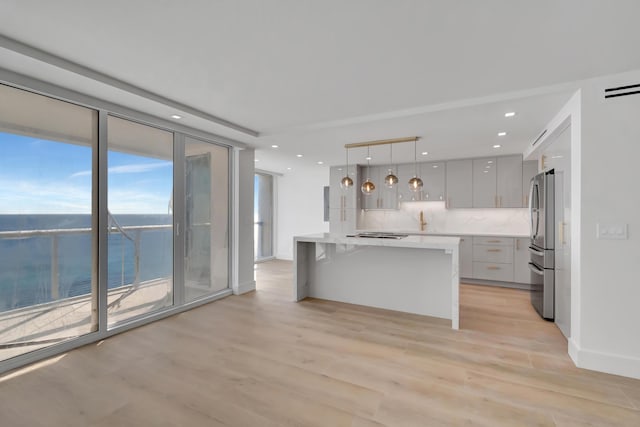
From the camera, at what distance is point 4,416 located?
1898 millimetres

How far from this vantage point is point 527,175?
5.36 meters

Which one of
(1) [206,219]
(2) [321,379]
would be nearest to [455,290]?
(2) [321,379]

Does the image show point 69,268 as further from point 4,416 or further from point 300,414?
point 300,414

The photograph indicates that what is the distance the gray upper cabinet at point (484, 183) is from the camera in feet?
18.4

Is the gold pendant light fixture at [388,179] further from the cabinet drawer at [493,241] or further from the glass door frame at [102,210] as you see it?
the glass door frame at [102,210]

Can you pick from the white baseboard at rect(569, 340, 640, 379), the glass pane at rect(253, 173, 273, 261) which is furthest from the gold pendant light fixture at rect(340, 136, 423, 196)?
the glass pane at rect(253, 173, 273, 261)

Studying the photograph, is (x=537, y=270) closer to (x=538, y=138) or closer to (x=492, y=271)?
(x=492, y=271)

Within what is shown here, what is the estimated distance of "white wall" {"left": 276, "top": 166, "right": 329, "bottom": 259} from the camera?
8062 mm

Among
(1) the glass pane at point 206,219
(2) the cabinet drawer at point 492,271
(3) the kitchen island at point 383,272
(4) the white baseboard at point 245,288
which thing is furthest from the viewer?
(2) the cabinet drawer at point 492,271

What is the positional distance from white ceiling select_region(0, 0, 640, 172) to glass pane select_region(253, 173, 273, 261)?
4736 mm

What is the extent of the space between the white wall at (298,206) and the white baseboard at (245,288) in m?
3.26

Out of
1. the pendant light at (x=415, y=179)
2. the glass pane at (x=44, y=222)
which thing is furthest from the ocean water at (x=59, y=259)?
the pendant light at (x=415, y=179)

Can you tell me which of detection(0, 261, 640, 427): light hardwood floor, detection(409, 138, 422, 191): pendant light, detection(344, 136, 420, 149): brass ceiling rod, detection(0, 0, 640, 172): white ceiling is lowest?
detection(0, 261, 640, 427): light hardwood floor

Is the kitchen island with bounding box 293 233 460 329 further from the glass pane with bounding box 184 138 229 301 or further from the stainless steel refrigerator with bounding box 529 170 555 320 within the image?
the glass pane with bounding box 184 138 229 301
